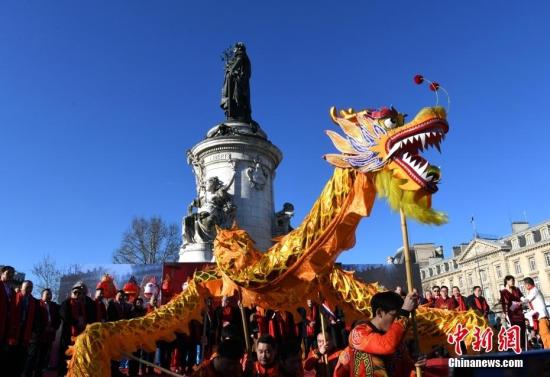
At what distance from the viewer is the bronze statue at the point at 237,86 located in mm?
19594

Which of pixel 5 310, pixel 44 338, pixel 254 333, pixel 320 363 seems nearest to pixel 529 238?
pixel 254 333

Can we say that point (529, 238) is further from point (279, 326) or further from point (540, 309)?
point (279, 326)

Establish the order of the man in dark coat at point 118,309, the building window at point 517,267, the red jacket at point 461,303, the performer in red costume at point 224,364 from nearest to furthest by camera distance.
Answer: the performer in red costume at point 224,364 < the man in dark coat at point 118,309 < the red jacket at point 461,303 < the building window at point 517,267

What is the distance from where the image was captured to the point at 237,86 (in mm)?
19953

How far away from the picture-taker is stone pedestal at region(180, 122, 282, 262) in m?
16.4

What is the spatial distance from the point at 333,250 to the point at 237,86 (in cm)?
1593

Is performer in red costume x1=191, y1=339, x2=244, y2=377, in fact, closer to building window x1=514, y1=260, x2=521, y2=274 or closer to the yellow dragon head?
the yellow dragon head

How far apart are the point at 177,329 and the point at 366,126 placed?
13.3 feet

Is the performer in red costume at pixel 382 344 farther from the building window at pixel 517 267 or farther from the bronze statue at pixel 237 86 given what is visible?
the building window at pixel 517 267

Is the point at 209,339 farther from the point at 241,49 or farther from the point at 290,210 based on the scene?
the point at 241,49

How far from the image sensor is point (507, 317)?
11.3m

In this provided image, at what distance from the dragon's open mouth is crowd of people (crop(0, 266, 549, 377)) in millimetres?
1275

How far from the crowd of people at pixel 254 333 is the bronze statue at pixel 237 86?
9766mm

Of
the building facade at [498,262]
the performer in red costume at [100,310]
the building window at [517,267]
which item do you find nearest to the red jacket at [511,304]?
the performer in red costume at [100,310]
